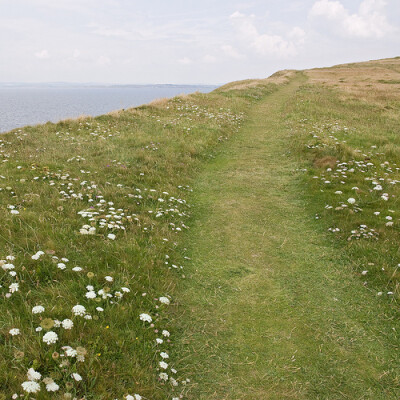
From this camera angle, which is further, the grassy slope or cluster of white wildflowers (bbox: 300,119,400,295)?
cluster of white wildflowers (bbox: 300,119,400,295)

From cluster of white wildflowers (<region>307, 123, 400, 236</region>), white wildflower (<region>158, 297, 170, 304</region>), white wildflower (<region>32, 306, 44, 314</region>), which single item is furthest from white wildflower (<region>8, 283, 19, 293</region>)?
cluster of white wildflowers (<region>307, 123, 400, 236</region>)

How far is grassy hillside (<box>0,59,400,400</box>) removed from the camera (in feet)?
12.7

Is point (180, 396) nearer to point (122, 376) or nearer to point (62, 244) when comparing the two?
point (122, 376)

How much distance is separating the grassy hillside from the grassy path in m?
0.03

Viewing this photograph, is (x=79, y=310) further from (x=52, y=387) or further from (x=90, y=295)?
(x=52, y=387)

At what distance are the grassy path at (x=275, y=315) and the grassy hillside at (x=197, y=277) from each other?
25mm

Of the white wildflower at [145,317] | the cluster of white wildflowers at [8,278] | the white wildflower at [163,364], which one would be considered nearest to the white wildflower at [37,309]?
the cluster of white wildflowers at [8,278]

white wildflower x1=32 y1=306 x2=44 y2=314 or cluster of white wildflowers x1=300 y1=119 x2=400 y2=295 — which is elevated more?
cluster of white wildflowers x1=300 y1=119 x2=400 y2=295

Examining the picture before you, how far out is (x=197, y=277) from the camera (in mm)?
6137

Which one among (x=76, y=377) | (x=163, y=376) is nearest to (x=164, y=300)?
(x=163, y=376)

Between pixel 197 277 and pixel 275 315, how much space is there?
5.68 feet

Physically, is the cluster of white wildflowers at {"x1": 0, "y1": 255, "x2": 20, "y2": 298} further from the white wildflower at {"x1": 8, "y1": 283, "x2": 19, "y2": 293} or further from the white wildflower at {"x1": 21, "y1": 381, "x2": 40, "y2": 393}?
the white wildflower at {"x1": 21, "y1": 381, "x2": 40, "y2": 393}

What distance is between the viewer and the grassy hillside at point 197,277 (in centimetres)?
388

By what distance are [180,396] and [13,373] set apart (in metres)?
1.98
